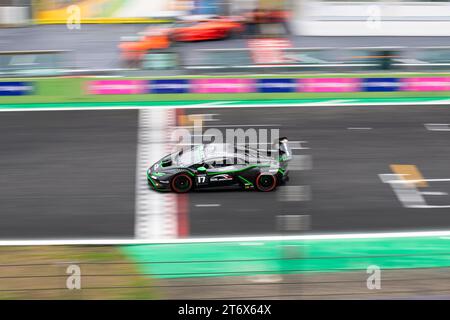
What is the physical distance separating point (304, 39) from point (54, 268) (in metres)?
18.6

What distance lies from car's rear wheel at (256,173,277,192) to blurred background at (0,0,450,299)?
201 mm

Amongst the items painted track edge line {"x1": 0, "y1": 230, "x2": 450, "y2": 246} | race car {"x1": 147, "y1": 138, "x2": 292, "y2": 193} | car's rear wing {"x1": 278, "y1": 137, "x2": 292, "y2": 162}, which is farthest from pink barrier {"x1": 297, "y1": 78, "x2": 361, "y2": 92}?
painted track edge line {"x1": 0, "y1": 230, "x2": 450, "y2": 246}

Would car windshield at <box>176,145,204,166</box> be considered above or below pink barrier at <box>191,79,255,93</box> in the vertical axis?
below

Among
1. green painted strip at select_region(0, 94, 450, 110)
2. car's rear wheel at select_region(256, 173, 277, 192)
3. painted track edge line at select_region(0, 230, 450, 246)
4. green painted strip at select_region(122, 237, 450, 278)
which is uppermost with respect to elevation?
green painted strip at select_region(0, 94, 450, 110)

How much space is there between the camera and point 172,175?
17438mm

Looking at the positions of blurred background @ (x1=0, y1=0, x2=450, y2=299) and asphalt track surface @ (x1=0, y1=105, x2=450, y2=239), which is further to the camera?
asphalt track surface @ (x1=0, y1=105, x2=450, y2=239)

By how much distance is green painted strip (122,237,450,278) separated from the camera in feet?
42.7

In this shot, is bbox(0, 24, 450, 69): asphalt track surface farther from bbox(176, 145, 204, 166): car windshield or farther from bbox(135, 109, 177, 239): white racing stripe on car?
bbox(176, 145, 204, 166): car windshield

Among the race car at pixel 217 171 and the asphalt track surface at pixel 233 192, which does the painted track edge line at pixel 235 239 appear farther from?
the race car at pixel 217 171

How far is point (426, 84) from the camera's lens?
24.3m

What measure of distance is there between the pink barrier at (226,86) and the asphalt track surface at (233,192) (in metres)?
0.85

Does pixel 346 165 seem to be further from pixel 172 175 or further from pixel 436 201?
pixel 172 175

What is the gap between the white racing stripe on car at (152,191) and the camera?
16.1 meters
